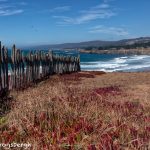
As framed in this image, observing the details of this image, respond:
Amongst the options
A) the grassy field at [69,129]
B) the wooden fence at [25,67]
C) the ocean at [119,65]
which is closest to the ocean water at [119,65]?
the ocean at [119,65]

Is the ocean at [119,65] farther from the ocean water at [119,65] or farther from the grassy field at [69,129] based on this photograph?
the grassy field at [69,129]

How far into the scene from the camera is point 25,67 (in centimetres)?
2492

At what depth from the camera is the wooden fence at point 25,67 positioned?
18094 mm

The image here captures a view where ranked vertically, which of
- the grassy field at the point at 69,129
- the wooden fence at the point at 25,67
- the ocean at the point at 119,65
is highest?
the grassy field at the point at 69,129

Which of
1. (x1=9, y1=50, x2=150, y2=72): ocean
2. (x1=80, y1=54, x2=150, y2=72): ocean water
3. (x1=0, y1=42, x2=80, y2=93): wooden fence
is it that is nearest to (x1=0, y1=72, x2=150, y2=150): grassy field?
(x1=0, y1=42, x2=80, y2=93): wooden fence

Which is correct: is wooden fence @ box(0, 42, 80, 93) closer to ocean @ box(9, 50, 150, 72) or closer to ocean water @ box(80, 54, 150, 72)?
ocean @ box(9, 50, 150, 72)

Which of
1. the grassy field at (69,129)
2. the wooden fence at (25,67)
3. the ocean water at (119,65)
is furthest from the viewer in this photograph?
the ocean water at (119,65)

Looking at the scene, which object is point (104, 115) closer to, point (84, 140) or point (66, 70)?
point (84, 140)

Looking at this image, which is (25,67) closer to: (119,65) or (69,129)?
(69,129)

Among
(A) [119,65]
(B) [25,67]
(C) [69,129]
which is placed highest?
(C) [69,129]

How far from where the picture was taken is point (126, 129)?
5371 millimetres

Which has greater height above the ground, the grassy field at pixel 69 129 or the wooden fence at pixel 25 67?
the grassy field at pixel 69 129

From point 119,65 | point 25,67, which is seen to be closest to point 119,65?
point 119,65

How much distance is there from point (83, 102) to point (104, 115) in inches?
57.0
